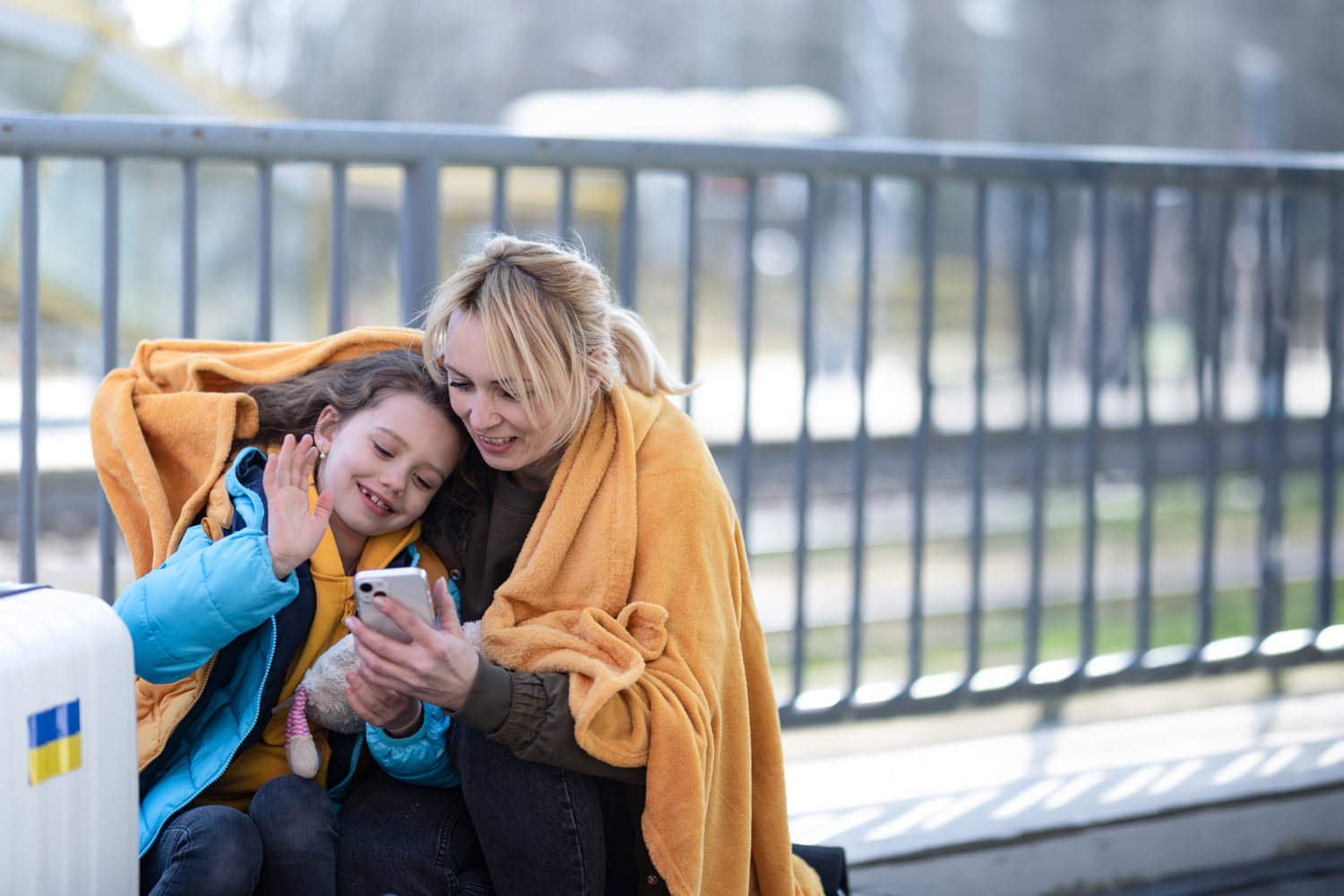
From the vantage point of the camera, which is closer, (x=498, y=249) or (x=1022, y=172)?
(x=498, y=249)

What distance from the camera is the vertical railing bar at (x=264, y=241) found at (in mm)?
2432

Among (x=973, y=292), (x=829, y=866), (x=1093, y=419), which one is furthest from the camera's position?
(x=973, y=292)

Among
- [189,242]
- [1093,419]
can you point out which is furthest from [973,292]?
[189,242]

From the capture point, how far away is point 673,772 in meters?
1.78

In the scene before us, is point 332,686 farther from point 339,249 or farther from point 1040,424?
point 1040,424

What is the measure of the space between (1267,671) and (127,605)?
9.41ft

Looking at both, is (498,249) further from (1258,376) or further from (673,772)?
(1258,376)

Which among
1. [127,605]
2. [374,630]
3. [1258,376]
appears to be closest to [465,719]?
[374,630]

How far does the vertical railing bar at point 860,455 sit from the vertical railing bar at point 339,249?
1128mm

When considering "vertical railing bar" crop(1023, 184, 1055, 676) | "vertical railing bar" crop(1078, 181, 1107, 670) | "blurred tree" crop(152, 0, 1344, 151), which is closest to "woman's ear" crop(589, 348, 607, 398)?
"vertical railing bar" crop(1023, 184, 1055, 676)

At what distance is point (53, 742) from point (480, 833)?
61cm

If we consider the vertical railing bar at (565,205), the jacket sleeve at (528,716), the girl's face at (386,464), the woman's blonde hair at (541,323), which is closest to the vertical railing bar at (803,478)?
the vertical railing bar at (565,205)

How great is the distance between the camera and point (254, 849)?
1.72m

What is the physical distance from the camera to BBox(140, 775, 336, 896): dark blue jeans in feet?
5.50
